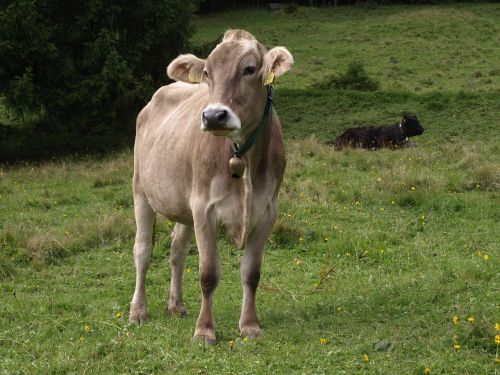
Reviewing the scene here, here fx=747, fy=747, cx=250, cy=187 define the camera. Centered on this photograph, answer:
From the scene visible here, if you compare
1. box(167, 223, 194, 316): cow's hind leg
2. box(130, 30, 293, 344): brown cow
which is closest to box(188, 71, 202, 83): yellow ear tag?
box(130, 30, 293, 344): brown cow

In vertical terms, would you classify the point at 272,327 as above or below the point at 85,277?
above

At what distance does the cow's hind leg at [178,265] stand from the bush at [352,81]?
19959 mm

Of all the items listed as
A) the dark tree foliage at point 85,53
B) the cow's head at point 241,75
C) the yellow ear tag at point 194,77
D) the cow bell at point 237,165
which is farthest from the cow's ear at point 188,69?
the dark tree foliage at point 85,53

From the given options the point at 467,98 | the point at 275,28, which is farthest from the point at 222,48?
the point at 275,28

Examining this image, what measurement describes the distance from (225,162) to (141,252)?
211cm

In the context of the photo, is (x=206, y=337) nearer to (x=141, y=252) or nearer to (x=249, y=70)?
(x=141, y=252)

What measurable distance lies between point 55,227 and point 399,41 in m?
28.6

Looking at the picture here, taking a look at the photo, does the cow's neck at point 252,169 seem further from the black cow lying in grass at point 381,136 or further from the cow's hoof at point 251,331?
the black cow lying in grass at point 381,136

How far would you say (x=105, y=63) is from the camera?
66.8 ft

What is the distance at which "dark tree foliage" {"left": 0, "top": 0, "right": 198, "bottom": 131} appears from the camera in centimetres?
2006

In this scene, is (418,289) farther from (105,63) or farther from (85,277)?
(105,63)

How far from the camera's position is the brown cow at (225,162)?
20.2 ft

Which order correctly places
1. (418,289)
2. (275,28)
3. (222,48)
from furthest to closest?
(275,28) → (418,289) → (222,48)

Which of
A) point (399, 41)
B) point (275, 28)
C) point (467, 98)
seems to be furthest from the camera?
point (275, 28)
